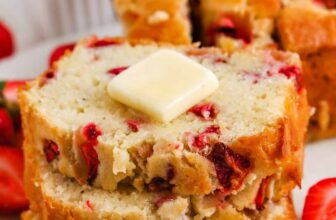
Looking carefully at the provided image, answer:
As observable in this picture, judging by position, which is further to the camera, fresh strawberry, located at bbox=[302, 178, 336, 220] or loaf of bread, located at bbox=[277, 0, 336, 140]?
loaf of bread, located at bbox=[277, 0, 336, 140]

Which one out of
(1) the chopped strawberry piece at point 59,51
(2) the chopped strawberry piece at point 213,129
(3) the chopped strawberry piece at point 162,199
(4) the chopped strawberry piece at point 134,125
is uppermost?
(2) the chopped strawberry piece at point 213,129

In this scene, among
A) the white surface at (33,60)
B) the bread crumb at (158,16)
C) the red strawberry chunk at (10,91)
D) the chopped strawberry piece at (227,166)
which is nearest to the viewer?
the chopped strawberry piece at (227,166)

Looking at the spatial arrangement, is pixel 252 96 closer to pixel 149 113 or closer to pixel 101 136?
pixel 149 113

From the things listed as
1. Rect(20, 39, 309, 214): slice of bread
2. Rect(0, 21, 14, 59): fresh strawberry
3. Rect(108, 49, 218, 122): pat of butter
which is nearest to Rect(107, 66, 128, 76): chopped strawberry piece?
Rect(20, 39, 309, 214): slice of bread

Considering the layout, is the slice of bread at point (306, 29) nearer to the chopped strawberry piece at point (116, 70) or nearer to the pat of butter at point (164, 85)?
the pat of butter at point (164, 85)

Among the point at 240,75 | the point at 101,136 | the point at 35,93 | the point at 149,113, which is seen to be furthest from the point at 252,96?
the point at 35,93

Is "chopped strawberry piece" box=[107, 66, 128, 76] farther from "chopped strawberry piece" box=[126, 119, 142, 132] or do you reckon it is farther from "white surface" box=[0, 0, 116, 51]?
"white surface" box=[0, 0, 116, 51]

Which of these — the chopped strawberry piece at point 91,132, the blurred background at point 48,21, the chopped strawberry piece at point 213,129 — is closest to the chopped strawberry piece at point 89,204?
the chopped strawberry piece at point 91,132

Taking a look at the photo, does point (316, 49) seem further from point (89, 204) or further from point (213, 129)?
point (89, 204)
